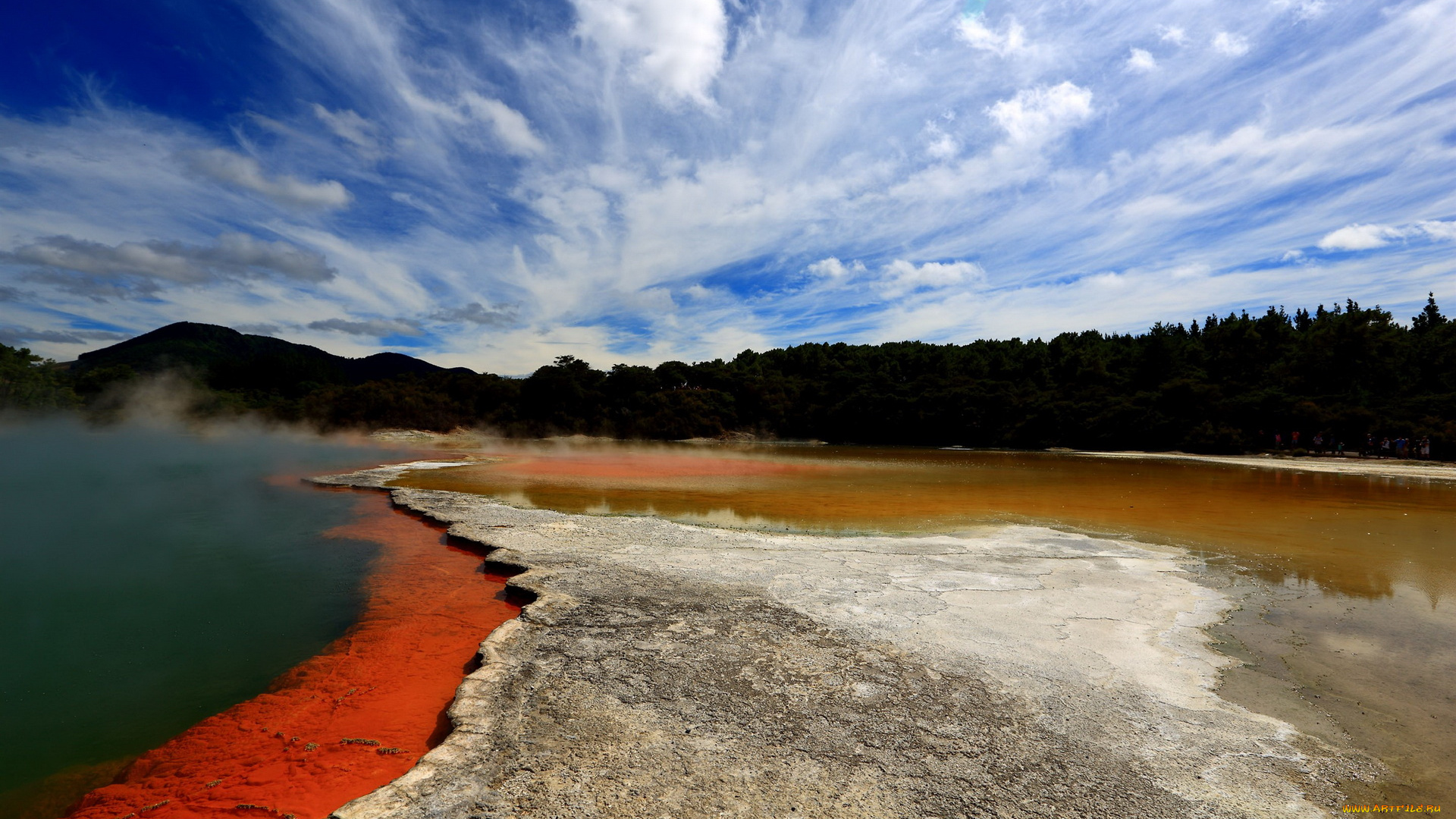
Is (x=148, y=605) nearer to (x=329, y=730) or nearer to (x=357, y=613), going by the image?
(x=357, y=613)

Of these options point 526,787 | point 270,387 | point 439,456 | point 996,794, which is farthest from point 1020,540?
point 270,387

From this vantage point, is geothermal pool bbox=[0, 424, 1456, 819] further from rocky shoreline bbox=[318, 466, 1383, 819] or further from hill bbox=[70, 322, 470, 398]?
hill bbox=[70, 322, 470, 398]

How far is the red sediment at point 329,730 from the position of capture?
130 inches

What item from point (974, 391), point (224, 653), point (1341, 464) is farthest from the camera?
point (974, 391)

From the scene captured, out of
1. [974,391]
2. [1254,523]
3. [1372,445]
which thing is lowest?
[1254,523]

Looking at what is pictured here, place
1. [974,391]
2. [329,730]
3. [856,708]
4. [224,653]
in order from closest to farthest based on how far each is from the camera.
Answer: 1. [856,708]
2. [329,730]
3. [224,653]
4. [974,391]

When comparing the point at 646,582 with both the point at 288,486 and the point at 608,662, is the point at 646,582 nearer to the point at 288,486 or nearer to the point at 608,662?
the point at 608,662

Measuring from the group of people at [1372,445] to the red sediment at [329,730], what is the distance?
38.9m

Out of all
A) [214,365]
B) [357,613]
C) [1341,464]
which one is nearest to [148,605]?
[357,613]

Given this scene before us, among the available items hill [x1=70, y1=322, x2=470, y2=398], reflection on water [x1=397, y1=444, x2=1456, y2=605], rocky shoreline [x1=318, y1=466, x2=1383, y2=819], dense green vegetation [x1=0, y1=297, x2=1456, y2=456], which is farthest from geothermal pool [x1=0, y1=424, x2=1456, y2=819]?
hill [x1=70, y1=322, x2=470, y2=398]

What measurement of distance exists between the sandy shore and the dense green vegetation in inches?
86.8

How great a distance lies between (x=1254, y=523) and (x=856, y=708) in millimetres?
12146

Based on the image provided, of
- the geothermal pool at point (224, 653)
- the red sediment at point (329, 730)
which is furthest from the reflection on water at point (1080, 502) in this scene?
the red sediment at point (329, 730)

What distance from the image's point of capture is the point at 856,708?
3873 mm
